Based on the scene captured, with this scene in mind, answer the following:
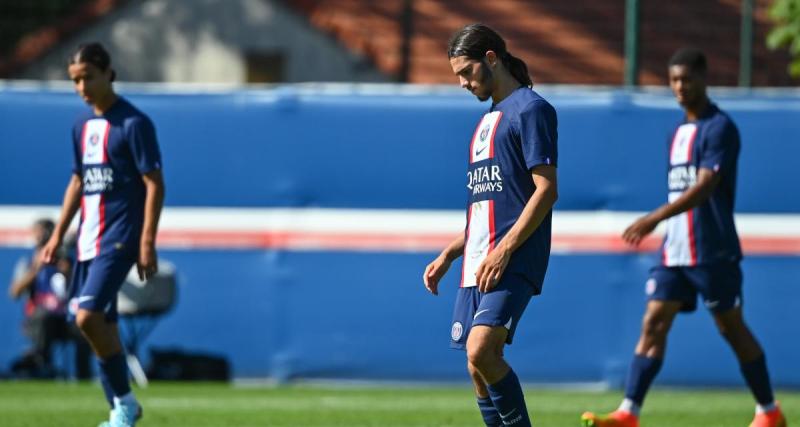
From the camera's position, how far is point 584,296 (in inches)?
496

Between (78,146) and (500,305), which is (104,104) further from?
(500,305)

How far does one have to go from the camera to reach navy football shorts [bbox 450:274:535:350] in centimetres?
608

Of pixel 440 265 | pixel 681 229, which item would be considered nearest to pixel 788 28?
pixel 681 229

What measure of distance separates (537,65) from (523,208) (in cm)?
1297

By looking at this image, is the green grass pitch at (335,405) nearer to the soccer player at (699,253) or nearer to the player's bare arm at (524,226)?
the soccer player at (699,253)

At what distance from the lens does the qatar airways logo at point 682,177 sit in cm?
862

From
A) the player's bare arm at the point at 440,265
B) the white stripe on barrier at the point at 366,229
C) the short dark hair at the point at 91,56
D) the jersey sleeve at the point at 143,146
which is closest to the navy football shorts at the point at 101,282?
the jersey sleeve at the point at 143,146

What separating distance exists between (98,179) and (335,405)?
119 inches

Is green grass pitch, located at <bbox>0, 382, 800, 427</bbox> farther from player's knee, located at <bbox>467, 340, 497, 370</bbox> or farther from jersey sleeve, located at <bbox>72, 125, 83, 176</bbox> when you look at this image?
player's knee, located at <bbox>467, 340, 497, 370</bbox>

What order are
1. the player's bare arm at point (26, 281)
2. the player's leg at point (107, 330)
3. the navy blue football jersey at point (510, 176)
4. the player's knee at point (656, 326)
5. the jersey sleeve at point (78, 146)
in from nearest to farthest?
the navy blue football jersey at point (510, 176) < the player's leg at point (107, 330) < the jersey sleeve at point (78, 146) < the player's knee at point (656, 326) < the player's bare arm at point (26, 281)

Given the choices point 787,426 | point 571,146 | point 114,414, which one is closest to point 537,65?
point 571,146

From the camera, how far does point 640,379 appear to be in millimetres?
8477

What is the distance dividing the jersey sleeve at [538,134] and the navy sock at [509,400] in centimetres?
84

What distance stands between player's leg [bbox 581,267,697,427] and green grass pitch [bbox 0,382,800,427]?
33.6 inches
